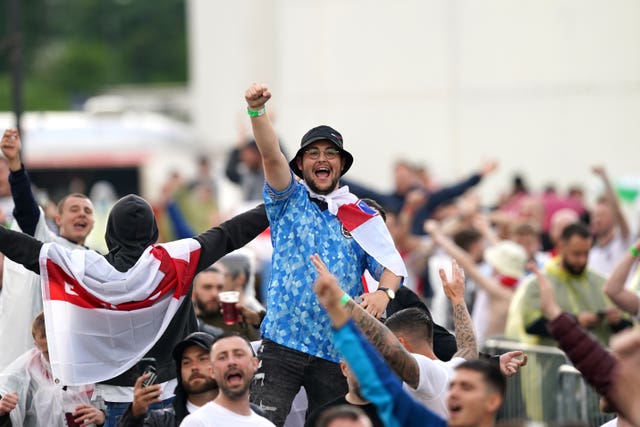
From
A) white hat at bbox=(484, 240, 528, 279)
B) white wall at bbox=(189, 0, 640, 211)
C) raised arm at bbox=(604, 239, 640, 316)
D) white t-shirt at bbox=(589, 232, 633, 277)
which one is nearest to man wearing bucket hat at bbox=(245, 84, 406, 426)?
raised arm at bbox=(604, 239, 640, 316)

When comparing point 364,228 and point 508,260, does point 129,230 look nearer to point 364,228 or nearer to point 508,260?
point 364,228

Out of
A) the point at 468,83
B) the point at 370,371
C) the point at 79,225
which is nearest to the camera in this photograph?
the point at 370,371

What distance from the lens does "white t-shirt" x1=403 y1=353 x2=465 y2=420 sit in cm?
730

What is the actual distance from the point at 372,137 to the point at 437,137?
4.28 feet

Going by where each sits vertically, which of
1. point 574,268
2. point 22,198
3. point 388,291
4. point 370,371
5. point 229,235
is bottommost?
point 574,268

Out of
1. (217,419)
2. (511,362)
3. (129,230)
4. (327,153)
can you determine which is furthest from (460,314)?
(129,230)

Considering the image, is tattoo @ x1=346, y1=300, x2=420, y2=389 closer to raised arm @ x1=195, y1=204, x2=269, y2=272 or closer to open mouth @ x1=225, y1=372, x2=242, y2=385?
open mouth @ x1=225, y1=372, x2=242, y2=385

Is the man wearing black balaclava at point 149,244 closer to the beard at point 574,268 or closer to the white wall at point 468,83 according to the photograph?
the beard at point 574,268

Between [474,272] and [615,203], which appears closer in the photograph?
[474,272]

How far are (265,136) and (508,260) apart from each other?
6099 millimetres

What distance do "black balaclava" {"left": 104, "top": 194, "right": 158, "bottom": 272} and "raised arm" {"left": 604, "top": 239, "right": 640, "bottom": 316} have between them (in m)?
3.75

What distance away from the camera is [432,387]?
24.0 feet

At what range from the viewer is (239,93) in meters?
35.8

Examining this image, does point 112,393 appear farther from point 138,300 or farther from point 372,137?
point 372,137
